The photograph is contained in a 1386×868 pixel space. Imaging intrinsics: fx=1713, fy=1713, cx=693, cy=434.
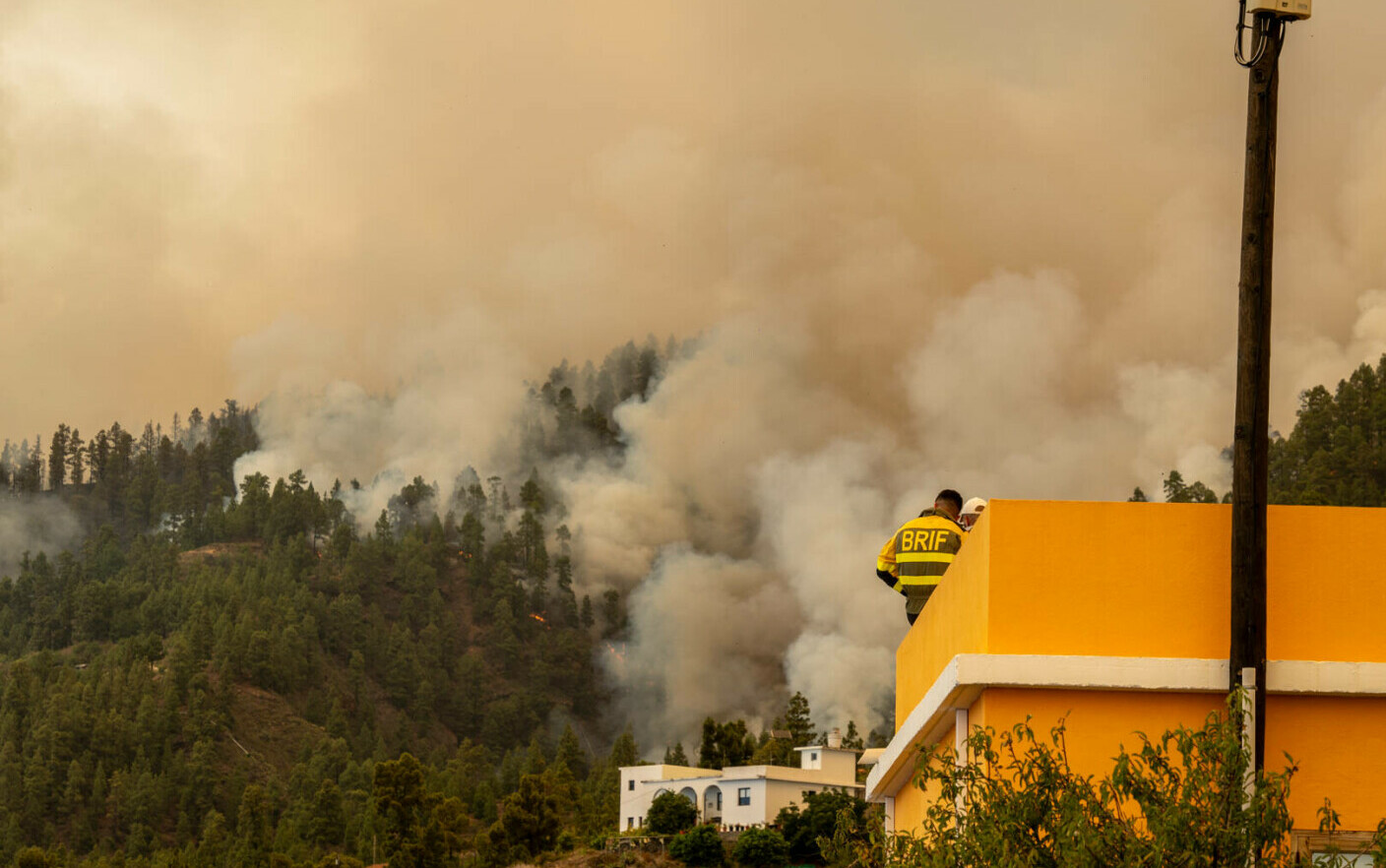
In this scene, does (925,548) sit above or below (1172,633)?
above

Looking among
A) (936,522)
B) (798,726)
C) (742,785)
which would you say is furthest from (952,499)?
(798,726)

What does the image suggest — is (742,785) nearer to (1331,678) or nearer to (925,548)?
(925,548)

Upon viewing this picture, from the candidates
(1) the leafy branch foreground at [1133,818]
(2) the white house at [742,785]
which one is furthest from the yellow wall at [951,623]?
(2) the white house at [742,785]

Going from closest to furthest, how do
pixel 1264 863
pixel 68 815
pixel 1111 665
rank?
pixel 1264 863 → pixel 1111 665 → pixel 68 815

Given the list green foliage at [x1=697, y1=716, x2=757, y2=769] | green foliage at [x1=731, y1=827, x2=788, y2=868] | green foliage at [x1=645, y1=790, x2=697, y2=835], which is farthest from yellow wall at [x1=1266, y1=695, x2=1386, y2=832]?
green foliage at [x1=697, y1=716, x2=757, y2=769]

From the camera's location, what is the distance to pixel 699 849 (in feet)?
297

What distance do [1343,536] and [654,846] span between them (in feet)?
292

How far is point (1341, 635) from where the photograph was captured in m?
10.7

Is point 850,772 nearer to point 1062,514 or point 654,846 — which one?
point 654,846

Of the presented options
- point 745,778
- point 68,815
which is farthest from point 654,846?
point 68,815

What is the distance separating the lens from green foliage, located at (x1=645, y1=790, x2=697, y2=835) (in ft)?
328

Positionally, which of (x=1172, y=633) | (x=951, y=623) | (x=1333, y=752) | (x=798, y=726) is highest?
(x=798, y=726)

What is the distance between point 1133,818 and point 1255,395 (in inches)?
121

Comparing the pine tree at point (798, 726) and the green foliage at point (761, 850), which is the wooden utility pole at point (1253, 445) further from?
the pine tree at point (798, 726)
